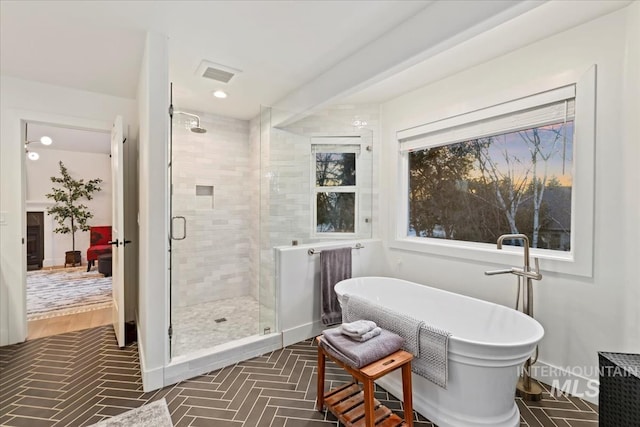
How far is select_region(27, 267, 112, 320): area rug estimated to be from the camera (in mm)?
3689

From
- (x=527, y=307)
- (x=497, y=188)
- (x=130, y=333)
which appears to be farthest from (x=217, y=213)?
(x=527, y=307)

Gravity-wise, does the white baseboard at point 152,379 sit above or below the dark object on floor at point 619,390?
below

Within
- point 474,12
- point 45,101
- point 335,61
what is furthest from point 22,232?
point 474,12

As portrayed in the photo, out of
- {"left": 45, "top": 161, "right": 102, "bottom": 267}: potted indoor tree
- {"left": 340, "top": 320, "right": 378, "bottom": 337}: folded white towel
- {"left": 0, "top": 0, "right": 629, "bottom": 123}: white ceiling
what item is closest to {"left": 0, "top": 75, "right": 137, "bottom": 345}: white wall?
{"left": 0, "top": 0, "right": 629, "bottom": 123}: white ceiling

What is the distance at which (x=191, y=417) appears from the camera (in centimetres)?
183

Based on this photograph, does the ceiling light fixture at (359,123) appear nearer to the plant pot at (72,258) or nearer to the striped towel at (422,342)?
the striped towel at (422,342)

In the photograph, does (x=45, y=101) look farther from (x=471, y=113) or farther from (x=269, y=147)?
(x=471, y=113)

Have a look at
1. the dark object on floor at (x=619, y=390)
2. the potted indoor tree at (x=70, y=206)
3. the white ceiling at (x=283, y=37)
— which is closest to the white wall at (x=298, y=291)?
the white ceiling at (x=283, y=37)

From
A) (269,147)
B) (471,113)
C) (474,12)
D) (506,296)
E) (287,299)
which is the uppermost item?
(474,12)

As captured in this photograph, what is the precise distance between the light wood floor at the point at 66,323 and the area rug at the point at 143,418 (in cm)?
190

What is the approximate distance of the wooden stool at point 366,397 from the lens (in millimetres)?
1553

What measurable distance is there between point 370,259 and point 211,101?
2670mm

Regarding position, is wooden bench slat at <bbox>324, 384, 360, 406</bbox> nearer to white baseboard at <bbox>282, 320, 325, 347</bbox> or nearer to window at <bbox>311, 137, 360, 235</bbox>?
white baseboard at <bbox>282, 320, 325, 347</bbox>

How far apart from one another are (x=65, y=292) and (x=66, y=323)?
5.00 ft
